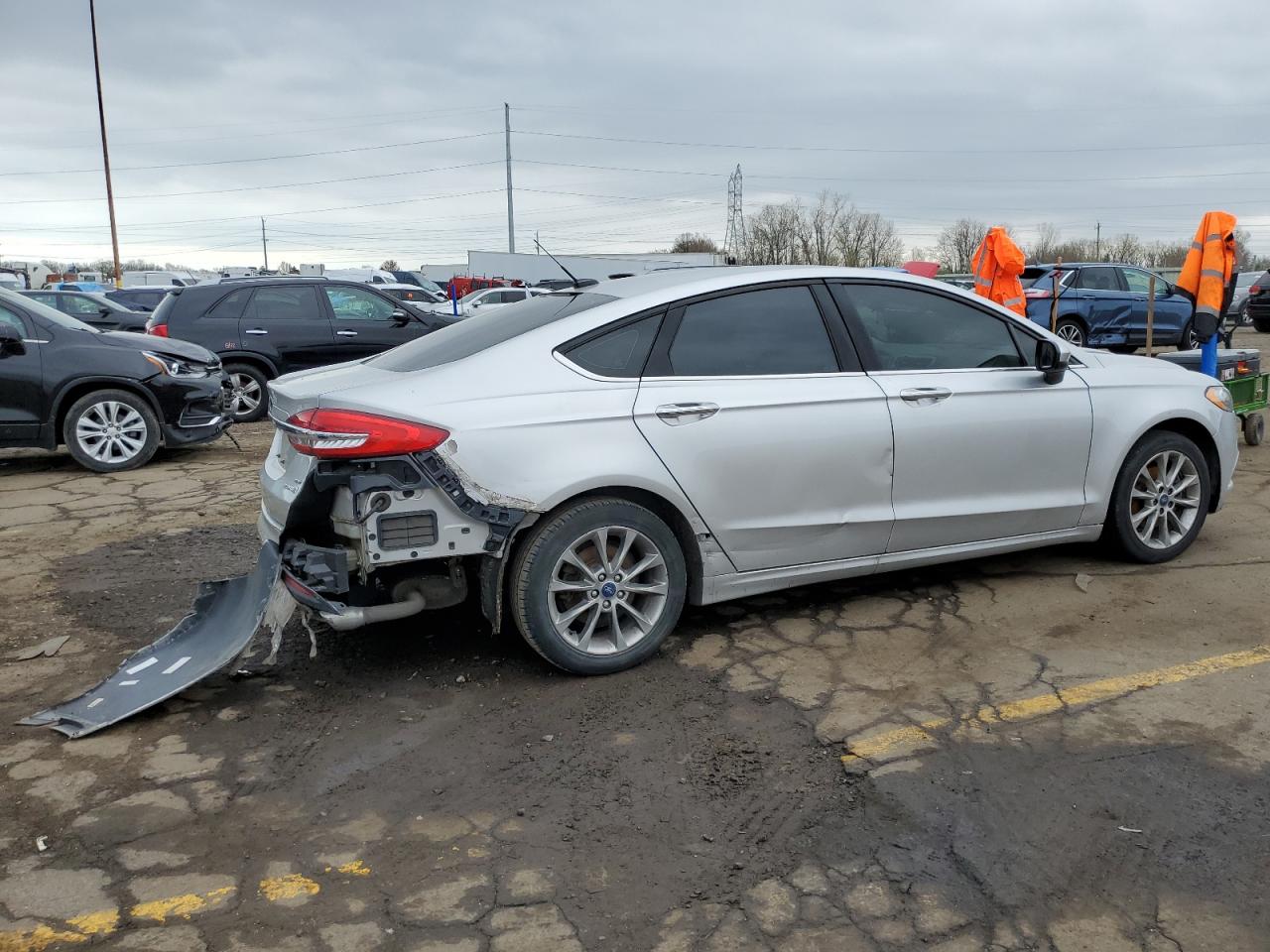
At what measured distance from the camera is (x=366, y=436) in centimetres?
370

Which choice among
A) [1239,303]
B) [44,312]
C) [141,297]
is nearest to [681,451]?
[44,312]

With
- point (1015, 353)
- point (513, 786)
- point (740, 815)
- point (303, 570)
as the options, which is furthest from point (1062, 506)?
point (303, 570)

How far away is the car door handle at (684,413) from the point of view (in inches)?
161

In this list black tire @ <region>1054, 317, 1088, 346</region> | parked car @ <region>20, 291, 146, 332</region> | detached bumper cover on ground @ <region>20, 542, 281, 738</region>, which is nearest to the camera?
detached bumper cover on ground @ <region>20, 542, 281, 738</region>

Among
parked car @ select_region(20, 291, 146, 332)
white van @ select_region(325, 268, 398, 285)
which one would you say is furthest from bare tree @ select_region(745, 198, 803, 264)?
parked car @ select_region(20, 291, 146, 332)

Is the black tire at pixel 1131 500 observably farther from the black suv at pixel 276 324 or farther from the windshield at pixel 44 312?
the black suv at pixel 276 324

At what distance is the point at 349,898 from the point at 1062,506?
3715 millimetres

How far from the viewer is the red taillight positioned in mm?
3697

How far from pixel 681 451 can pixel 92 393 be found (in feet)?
21.3

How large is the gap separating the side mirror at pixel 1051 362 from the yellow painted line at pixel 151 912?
12.0 feet

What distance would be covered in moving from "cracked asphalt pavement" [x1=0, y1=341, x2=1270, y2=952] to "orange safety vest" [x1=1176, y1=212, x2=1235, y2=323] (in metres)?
4.10

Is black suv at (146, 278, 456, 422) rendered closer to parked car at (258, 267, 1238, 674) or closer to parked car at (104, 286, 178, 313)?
parked car at (258, 267, 1238, 674)

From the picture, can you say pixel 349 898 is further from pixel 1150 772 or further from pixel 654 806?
pixel 1150 772

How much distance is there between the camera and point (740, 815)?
311cm
